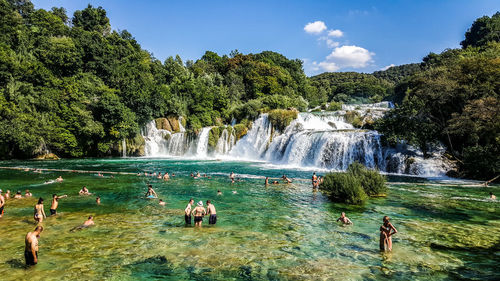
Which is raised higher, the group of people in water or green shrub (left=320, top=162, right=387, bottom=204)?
green shrub (left=320, top=162, right=387, bottom=204)

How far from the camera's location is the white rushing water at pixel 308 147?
24516 mm

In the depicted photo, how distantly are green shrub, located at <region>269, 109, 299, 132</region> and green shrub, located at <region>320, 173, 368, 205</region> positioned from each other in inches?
929

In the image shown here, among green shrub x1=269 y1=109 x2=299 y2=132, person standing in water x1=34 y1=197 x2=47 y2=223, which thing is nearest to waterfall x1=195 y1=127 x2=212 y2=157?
green shrub x1=269 y1=109 x2=299 y2=132

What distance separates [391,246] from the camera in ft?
27.4

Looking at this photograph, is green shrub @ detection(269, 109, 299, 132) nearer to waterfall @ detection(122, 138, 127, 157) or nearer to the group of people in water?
waterfall @ detection(122, 138, 127, 157)

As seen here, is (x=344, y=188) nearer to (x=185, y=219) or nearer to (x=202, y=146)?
(x=185, y=219)

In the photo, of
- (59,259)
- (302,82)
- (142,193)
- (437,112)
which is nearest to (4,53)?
(142,193)

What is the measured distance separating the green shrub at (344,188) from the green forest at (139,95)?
11.9 m

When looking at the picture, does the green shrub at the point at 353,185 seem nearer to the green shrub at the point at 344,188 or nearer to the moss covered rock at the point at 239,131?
the green shrub at the point at 344,188

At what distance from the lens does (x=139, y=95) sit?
41.2 metres

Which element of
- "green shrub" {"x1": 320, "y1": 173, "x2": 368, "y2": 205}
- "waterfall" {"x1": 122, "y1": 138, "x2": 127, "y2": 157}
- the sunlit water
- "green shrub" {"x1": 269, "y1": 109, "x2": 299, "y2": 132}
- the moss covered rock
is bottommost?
the sunlit water

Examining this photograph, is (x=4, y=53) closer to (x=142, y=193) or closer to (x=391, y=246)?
(x=142, y=193)

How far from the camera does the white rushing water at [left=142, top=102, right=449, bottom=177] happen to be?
24516mm

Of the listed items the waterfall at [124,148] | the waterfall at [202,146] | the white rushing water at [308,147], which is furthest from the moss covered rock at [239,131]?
the waterfall at [124,148]
